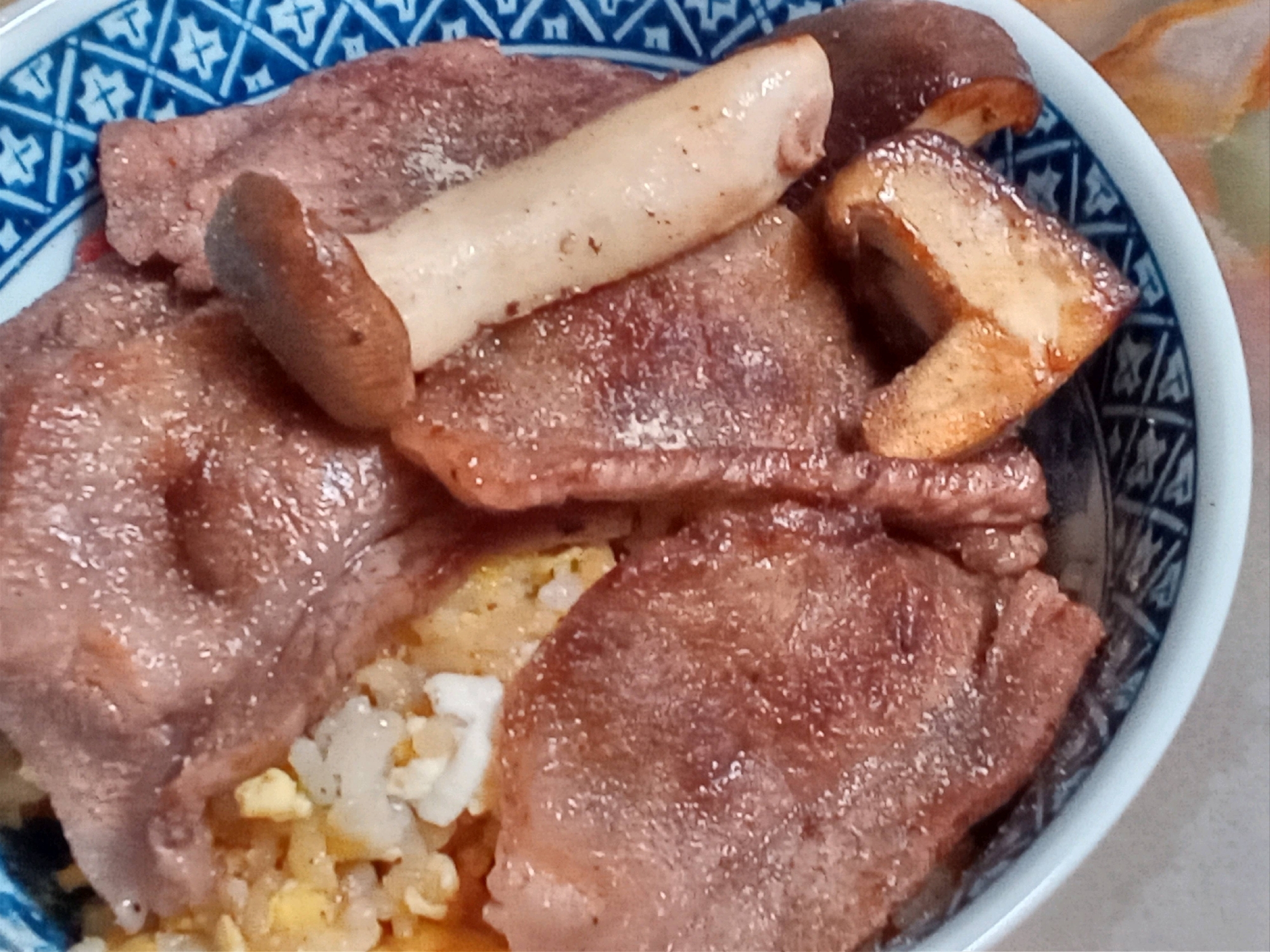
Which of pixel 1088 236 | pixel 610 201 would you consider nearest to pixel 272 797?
pixel 610 201

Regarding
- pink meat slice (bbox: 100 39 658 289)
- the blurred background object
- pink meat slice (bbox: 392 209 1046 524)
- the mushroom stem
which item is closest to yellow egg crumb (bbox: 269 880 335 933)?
pink meat slice (bbox: 392 209 1046 524)

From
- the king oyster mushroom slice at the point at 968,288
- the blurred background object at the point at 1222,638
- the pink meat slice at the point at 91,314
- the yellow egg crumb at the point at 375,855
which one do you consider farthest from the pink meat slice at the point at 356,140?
the blurred background object at the point at 1222,638

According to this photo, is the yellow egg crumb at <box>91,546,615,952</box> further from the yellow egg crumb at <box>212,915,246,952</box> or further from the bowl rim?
the bowl rim

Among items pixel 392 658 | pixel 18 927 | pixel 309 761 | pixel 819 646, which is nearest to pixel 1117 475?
pixel 819 646

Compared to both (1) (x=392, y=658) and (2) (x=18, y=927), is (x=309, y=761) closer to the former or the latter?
(1) (x=392, y=658)

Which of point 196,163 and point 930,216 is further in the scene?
point 196,163

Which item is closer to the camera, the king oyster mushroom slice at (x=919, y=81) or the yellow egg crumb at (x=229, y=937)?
the yellow egg crumb at (x=229, y=937)

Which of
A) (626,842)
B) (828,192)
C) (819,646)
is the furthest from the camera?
(828,192)

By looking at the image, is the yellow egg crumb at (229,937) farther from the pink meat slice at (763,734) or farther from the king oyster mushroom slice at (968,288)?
the king oyster mushroom slice at (968,288)
